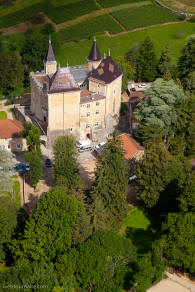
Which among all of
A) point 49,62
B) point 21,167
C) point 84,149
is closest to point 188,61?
point 49,62

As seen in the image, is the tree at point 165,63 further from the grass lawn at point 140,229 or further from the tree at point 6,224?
the tree at point 6,224

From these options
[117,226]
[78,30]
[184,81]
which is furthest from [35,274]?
[78,30]

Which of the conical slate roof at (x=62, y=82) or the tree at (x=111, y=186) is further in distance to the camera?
the conical slate roof at (x=62, y=82)

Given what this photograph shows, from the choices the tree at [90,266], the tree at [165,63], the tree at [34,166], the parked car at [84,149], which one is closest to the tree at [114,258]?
the tree at [90,266]

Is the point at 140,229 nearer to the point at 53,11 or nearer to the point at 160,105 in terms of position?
the point at 160,105

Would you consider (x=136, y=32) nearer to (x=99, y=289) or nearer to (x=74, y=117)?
(x=74, y=117)
